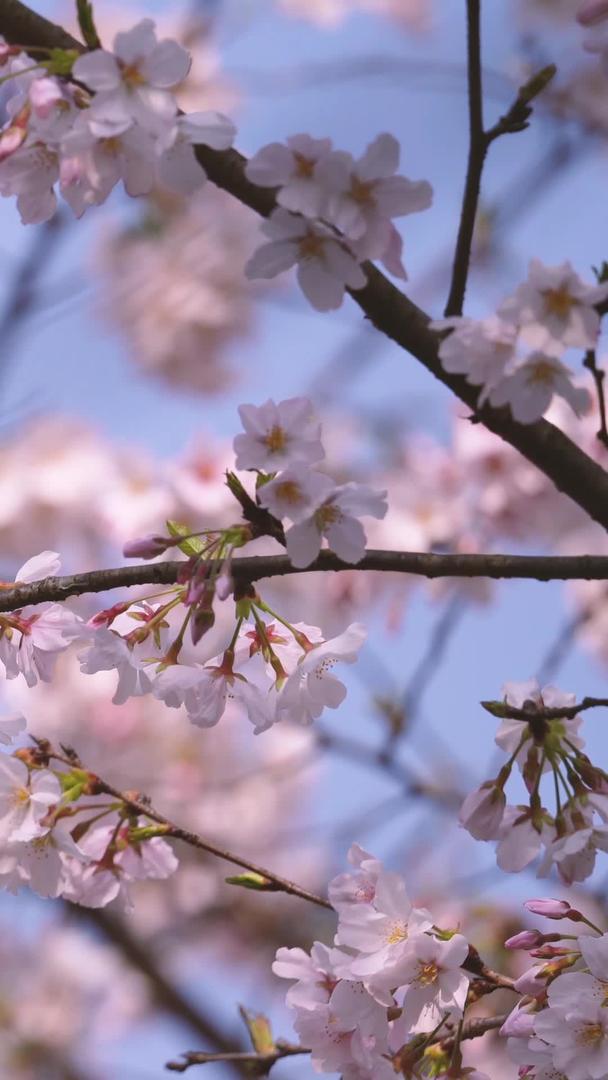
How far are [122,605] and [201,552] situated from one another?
147mm

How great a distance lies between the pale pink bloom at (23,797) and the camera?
3.60ft

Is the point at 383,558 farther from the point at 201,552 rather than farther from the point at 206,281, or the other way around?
the point at 206,281

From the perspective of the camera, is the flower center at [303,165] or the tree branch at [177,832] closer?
the flower center at [303,165]

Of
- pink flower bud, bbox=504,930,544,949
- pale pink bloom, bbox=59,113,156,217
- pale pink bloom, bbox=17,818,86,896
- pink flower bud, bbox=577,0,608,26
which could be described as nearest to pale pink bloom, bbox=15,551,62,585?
pale pink bloom, bbox=17,818,86,896

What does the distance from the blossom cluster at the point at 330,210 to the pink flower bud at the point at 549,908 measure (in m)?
0.58

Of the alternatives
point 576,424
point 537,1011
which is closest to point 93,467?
point 576,424

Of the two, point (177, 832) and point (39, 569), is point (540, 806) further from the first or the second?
point (39, 569)

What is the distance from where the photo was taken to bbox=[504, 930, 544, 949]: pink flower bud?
1.08 m

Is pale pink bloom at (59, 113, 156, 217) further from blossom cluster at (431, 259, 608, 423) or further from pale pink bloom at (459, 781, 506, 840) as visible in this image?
pale pink bloom at (459, 781, 506, 840)

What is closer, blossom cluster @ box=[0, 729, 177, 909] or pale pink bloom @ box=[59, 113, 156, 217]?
pale pink bloom @ box=[59, 113, 156, 217]

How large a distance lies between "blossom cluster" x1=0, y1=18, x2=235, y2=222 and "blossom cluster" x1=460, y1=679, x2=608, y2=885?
55cm

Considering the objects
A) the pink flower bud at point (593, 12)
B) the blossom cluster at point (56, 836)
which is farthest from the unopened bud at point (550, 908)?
the pink flower bud at point (593, 12)

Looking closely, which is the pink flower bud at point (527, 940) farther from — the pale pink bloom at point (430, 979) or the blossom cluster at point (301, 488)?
the blossom cluster at point (301, 488)

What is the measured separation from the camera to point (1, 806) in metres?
1.11
